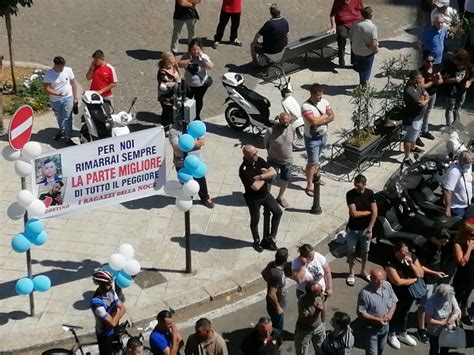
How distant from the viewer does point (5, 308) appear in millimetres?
12477

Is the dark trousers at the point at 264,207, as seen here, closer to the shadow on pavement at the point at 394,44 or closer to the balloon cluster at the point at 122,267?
the balloon cluster at the point at 122,267

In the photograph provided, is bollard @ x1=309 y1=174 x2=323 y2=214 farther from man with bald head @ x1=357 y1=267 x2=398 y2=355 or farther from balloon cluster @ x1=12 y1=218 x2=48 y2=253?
balloon cluster @ x1=12 y1=218 x2=48 y2=253

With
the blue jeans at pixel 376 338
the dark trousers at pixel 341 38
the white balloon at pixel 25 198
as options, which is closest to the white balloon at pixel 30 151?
the white balloon at pixel 25 198

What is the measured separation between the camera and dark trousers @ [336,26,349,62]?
1866 cm

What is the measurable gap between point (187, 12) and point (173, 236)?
6.04 meters

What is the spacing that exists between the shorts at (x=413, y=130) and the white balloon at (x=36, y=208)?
639cm

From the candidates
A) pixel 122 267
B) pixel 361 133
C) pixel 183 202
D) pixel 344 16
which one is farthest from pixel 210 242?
pixel 344 16

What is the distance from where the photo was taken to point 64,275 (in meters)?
13.1

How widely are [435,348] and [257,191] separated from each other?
312 centimetres

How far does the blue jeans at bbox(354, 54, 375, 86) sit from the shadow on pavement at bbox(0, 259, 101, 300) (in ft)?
21.8

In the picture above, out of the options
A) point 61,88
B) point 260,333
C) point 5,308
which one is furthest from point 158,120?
point 260,333

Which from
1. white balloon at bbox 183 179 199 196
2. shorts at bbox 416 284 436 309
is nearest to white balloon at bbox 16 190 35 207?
white balloon at bbox 183 179 199 196

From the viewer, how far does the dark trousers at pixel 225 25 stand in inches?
756

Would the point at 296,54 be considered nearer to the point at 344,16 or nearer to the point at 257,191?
the point at 344,16
